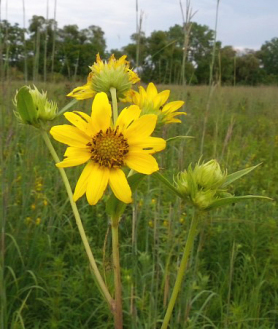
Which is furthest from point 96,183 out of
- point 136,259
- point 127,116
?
point 136,259

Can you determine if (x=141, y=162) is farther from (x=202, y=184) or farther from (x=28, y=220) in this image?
(x=28, y=220)

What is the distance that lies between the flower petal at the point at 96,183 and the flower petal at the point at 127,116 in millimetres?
78

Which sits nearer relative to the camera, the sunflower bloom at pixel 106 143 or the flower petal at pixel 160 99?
the sunflower bloom at pixel 106 143

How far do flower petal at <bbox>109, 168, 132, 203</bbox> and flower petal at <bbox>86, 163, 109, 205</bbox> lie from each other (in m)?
0.01

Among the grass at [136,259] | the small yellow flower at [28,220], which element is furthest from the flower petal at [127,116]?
the small yellow flower at [28,220]

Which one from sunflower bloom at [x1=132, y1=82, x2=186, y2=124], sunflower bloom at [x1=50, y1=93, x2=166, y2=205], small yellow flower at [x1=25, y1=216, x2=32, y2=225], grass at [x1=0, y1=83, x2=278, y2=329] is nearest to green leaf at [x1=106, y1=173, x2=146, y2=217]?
sunflower bloom at [x1=50, y1=93, x2=166, y2=205]

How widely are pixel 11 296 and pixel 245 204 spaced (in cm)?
120

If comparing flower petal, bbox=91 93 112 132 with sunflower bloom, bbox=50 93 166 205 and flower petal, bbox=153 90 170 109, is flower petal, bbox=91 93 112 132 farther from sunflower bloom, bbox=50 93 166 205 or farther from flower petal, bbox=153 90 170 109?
flower petal, bbox=153 90 170 109

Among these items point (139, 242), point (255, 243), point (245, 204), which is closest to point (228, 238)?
point (255, 243)

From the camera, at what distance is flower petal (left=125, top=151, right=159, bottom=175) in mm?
584

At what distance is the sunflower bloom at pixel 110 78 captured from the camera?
766 mm

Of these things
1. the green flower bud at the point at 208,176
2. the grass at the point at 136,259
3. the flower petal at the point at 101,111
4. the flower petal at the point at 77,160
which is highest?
the flower petal at the point at 101,111

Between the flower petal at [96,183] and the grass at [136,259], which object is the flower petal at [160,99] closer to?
the flower petal at [96,183]

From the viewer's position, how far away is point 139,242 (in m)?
1.81
